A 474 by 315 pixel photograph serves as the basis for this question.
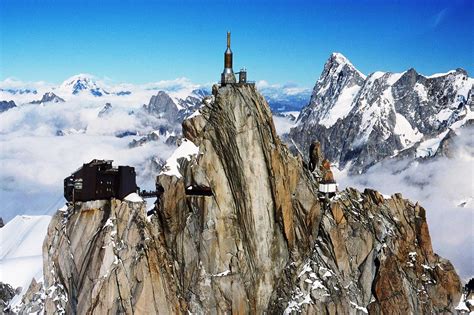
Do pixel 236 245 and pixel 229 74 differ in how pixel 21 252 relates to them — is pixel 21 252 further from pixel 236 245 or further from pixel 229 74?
pixel 229 74

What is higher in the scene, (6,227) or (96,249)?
(96,249)

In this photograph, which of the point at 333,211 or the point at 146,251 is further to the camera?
the point at 333,211

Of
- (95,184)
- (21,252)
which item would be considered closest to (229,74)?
(95,184)

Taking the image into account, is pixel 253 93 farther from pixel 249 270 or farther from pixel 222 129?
pixel 249 270

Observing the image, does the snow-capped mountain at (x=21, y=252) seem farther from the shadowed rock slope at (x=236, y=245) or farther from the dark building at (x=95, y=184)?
the shadowed rock slope at (x=236, y=245)

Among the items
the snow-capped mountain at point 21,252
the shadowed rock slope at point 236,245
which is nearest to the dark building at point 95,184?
the shadowed rock slope at point 236,245

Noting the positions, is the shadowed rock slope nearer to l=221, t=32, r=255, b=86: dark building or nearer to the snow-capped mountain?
l=221, t=32, r=255, b=86: dark building

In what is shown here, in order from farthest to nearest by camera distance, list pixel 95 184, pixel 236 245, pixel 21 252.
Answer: pixel 21 252, pixel 236 245, pixel 95 184

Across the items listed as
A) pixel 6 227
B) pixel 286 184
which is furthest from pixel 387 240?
pixel 6 227
